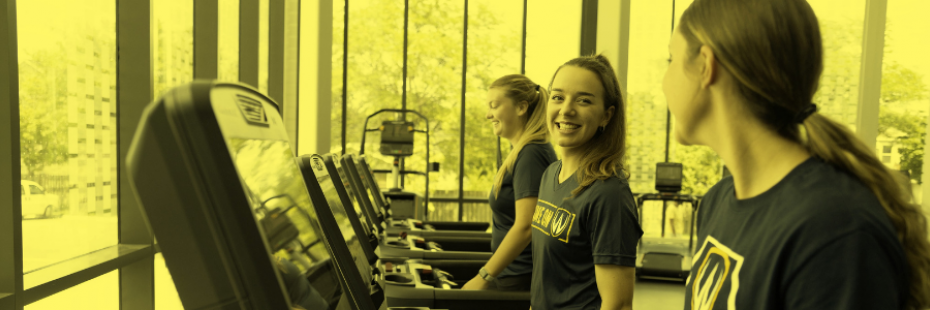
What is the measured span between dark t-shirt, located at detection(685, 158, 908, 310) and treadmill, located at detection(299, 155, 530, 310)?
76 cm

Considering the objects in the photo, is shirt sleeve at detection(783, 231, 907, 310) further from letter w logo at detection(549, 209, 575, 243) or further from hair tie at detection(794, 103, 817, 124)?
letter w logo at detection(549, 209, 575, 243)

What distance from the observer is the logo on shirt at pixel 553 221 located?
151 centimetres

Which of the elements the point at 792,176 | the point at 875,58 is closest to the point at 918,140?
the point at 875,58

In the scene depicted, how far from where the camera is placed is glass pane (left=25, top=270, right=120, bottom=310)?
6.43 feet

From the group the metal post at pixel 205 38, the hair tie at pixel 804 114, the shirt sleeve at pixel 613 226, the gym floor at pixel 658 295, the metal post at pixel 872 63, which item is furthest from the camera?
the metal post at pixel 872 63

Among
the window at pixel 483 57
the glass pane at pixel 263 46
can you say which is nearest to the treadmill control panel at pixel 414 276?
the glass pane at pixel 263 46

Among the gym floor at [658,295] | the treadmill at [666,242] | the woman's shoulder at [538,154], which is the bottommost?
the gym floor at [658,295]

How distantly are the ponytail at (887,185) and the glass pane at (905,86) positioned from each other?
7950 millimetres

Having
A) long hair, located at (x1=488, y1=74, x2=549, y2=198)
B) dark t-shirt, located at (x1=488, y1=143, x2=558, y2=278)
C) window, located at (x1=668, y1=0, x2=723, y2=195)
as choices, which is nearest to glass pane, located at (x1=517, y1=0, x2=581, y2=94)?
window, located at (x1=668, y1=0, x2=723, y2=195)

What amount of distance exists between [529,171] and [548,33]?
5.58 metres

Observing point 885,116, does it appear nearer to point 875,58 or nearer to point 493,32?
point 875,58

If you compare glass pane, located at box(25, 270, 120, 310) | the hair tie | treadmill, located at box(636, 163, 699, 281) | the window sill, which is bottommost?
treadmill, located at box(636, 163, 699, 281)

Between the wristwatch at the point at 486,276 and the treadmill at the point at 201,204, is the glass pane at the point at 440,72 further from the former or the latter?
the treadmill at the point at 201,204

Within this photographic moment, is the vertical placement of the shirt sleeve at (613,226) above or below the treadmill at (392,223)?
above
